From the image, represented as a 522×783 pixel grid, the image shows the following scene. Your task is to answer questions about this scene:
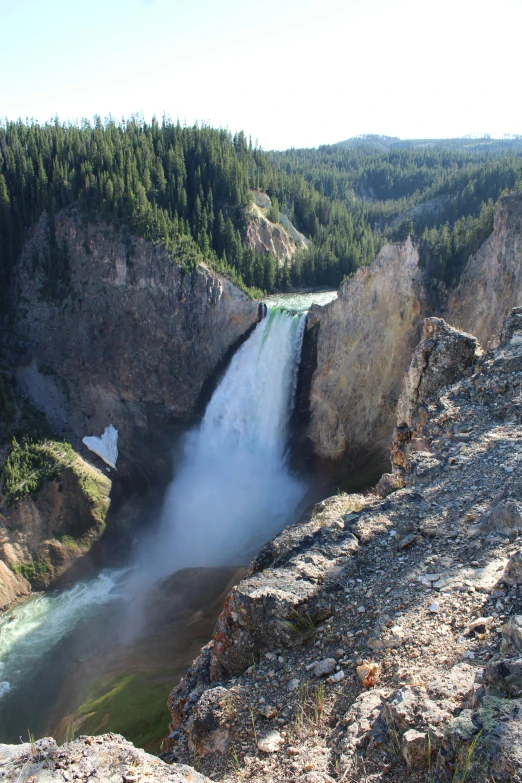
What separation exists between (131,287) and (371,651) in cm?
3624

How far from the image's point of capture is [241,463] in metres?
35.7

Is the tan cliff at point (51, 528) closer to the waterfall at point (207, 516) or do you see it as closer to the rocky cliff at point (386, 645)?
the waterfall at point (207, 516)

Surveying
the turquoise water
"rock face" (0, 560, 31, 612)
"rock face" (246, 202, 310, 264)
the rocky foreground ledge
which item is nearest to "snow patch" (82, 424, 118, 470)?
"rock face" (0, 560, 31, 612)

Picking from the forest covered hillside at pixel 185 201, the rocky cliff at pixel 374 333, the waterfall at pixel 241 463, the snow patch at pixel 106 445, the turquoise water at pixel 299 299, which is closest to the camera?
the rocky cliff at pixel 374 333

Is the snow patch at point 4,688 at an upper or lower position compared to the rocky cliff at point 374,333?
lower

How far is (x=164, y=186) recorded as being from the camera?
50.1 metres

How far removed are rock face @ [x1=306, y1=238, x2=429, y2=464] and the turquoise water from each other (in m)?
7.00

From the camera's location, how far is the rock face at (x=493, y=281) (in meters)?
25.5

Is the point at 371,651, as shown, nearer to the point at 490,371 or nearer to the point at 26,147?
the point at 490,371

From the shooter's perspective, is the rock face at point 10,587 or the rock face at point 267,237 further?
the rock face at point 267,237

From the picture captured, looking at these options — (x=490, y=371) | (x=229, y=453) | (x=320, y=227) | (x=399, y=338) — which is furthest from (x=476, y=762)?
(x=320, y=227)

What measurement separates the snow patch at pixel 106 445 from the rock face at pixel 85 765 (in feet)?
106

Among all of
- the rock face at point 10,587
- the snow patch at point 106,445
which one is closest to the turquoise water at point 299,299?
the snow patch at point 106,445

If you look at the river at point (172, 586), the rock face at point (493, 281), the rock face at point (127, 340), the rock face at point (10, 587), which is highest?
the rock face at point (493, 281)
